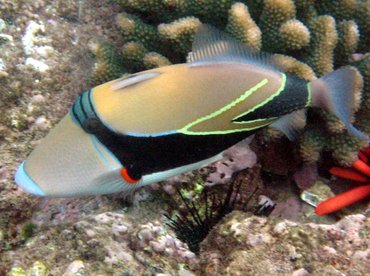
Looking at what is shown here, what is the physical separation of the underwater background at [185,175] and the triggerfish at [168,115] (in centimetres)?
28

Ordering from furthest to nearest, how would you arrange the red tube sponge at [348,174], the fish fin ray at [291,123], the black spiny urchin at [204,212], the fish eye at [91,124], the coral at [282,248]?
the red tube sponge at [348,174]
the black spiny urchin at [204,212]
the fish fin ray at [291,123]
the coral at [282,248]
the fish eye at [91,124]

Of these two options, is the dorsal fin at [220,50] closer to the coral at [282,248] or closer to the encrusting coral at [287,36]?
the coral at [282,248]

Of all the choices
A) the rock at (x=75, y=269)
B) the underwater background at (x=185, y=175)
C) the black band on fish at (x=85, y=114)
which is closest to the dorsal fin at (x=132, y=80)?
the black band on fish at (x=85, y=114)

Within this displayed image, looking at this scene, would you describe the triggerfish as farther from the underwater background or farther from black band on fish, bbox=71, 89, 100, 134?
the underwater background

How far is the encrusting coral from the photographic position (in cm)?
302

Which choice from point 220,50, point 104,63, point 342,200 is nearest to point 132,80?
point 220,50

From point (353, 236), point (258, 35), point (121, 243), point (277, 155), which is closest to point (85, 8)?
point (258, 35)

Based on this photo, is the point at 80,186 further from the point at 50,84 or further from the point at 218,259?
the point at 50,84

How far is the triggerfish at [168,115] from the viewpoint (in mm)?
1752

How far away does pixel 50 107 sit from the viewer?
10.4ft

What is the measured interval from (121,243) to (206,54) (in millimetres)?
1077

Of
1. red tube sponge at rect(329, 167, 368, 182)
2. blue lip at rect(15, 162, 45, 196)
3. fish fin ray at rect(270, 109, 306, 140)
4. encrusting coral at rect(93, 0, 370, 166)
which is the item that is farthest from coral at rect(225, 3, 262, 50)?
blue lip at rect(15, 162, 45, 196)

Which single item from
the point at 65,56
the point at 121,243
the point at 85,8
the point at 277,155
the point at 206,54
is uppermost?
the point at 206,54

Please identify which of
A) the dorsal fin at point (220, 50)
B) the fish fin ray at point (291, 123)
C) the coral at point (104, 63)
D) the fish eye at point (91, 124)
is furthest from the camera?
the coral at point (104, 63)
